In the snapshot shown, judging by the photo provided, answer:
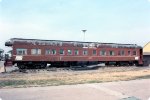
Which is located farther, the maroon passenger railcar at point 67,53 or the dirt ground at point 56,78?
the maroon passenger railcar at point 67,53

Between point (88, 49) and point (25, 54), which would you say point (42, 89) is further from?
point (88, 49)

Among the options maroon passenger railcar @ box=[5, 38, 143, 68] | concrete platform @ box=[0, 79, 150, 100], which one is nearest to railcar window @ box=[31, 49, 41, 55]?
maroon passenger railcar @ box=[5, 38, 143, 68]

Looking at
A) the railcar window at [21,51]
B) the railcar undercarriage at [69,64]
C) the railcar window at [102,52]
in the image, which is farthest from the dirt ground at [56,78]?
the railcar window at [102,52]

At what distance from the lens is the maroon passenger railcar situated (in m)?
30.4

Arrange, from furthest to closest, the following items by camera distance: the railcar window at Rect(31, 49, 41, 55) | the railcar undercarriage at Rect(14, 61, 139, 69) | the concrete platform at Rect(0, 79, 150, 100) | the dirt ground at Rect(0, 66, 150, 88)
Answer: the railcar undercarriage at Rect(14, 61, 139, 69) < the railcar window at Rect(31, 49, 41, 55) < the dirt ground at Rect(0, 66, 150, 88) < the concrete platform at Rect(0, 79, 150, 100)

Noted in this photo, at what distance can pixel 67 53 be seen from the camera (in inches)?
1315

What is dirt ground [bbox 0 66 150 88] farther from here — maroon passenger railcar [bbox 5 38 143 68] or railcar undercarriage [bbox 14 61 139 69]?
railcar undercarriage [bbox 14 61 139 69]

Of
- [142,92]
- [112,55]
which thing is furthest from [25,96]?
[112,55]

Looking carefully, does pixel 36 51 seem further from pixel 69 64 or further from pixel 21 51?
pixel 69 64

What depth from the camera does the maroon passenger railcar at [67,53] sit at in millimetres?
30394

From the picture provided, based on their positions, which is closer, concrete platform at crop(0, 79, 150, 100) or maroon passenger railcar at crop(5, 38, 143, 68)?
concrete platform at crop(0, 79, 150, 100)

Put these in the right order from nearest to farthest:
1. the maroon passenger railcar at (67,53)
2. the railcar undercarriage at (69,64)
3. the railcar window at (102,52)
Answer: the maroon passenger railcar at (67,53) < the railcar undercarriage at (69,64) < the railcar window at (102,52)

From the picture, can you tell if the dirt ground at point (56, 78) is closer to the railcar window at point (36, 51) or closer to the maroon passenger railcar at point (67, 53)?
the maroon passenger railcar at point (67, 53)

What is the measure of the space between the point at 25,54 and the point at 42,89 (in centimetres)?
1660
